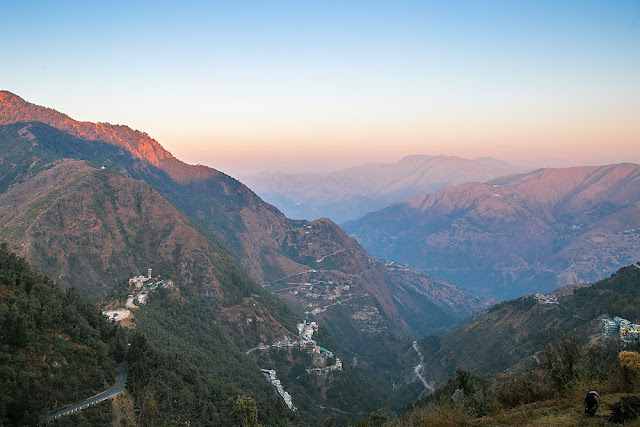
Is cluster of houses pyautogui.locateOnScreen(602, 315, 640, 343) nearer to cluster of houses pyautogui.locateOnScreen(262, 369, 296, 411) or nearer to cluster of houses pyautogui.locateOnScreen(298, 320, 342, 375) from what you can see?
cluster of houses pyautogui.locateOnScreen(262, 369, 296, 411)

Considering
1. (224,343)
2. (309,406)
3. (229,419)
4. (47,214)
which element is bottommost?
(309,406)

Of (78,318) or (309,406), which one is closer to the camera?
(78,318)

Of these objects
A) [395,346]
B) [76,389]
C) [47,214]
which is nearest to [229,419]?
[76,389]

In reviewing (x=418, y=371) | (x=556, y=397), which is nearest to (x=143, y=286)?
(x=418, y=371)

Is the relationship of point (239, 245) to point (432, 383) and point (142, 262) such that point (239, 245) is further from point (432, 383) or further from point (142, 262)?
point (432, 383)

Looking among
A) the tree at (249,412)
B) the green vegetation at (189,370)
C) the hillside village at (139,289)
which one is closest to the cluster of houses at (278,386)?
the green vegetation at (189,370)

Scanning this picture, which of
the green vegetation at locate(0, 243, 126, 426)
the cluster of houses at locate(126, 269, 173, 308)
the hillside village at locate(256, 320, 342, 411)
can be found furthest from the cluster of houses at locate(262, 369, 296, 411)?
the green vegetation at locate(0, 243, 126, 426)

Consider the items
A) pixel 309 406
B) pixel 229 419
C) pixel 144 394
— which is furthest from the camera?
pixel 309 406

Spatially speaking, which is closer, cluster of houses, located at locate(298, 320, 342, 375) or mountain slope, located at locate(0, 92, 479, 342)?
cluster of houses, located at locate(298, 320, 342, 375)
